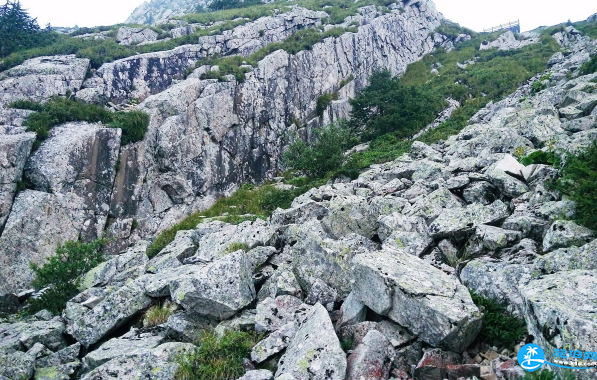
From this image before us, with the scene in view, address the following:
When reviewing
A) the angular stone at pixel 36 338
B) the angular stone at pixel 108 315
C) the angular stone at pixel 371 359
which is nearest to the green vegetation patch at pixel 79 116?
the angular stone at pixel 36 338

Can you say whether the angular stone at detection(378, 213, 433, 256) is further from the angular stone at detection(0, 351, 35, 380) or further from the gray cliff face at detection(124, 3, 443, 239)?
the gray cliff face at detection(124, 3, 443, 239)

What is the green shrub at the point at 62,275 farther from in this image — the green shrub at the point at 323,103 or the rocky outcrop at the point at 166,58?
the green shrub at the point at 323,103

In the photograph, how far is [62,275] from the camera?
46.9 ft

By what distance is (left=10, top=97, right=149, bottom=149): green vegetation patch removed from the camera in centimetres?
2497

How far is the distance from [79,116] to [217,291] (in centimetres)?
2401

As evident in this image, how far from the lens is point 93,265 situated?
15.5m

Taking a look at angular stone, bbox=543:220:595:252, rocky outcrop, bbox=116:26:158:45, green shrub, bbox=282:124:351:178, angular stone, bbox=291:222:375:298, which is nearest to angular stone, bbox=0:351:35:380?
angular stone, bbox=291:222:375:298

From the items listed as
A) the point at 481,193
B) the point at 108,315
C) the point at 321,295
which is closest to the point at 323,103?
the point at 481,193

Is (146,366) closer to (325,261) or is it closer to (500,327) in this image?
(325,261)

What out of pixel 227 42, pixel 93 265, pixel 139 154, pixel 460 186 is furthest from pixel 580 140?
pixel 227 42

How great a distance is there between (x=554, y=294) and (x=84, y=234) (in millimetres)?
24679

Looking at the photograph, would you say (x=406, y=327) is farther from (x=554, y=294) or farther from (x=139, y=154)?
(x=139, y=154)

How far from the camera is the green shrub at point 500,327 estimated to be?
5738 millimetres

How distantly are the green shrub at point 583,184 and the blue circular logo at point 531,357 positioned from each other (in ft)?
11.2
